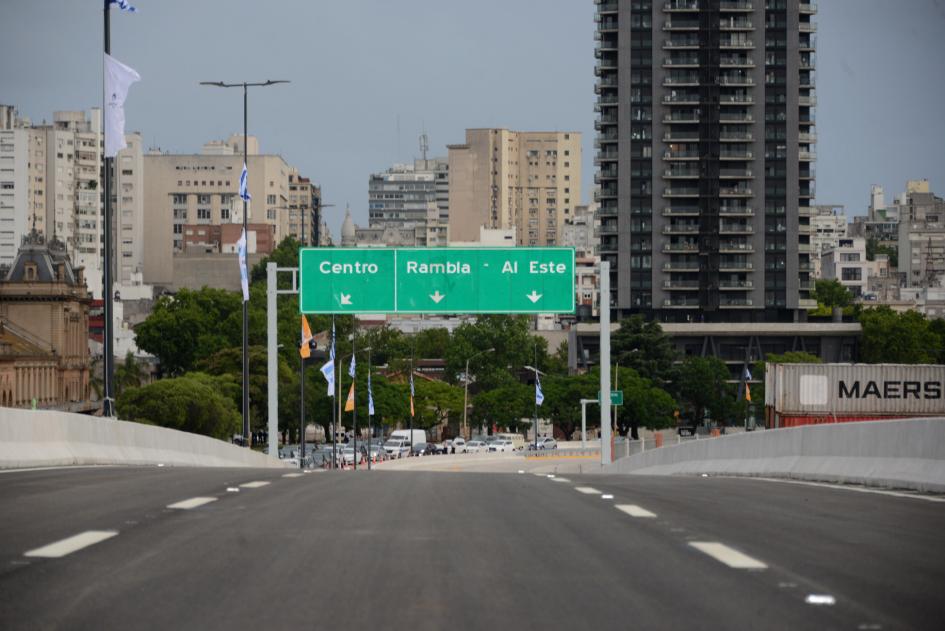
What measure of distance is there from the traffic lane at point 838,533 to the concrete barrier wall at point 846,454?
1412 mm

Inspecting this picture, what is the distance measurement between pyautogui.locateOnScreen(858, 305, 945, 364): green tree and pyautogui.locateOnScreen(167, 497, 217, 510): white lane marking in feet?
470

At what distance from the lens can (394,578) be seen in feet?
28.3

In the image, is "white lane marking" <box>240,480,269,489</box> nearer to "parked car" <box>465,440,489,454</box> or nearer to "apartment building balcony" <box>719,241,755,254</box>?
"parked car" <box>465,440,489,454</box>

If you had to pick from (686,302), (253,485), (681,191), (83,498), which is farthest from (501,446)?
(83,498)

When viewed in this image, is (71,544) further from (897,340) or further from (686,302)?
(897,340)

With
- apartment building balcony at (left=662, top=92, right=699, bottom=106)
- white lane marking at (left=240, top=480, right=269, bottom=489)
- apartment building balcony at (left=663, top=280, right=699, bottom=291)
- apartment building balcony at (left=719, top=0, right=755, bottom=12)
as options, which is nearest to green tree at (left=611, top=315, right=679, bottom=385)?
apartment building balcony at (left=663, top=280, right=699, bottom=291)

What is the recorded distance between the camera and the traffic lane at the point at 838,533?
26.6 ft

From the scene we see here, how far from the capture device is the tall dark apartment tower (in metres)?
147

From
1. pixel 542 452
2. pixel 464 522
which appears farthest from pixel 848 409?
pixel 464 522

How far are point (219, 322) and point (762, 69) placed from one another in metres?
54.5

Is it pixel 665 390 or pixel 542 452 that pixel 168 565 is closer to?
pixel 542 452

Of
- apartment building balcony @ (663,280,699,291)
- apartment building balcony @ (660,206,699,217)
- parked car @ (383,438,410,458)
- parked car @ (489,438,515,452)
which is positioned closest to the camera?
parked car @ (383,438,410,458)

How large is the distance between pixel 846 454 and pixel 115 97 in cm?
1940

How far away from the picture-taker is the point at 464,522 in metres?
12.0
